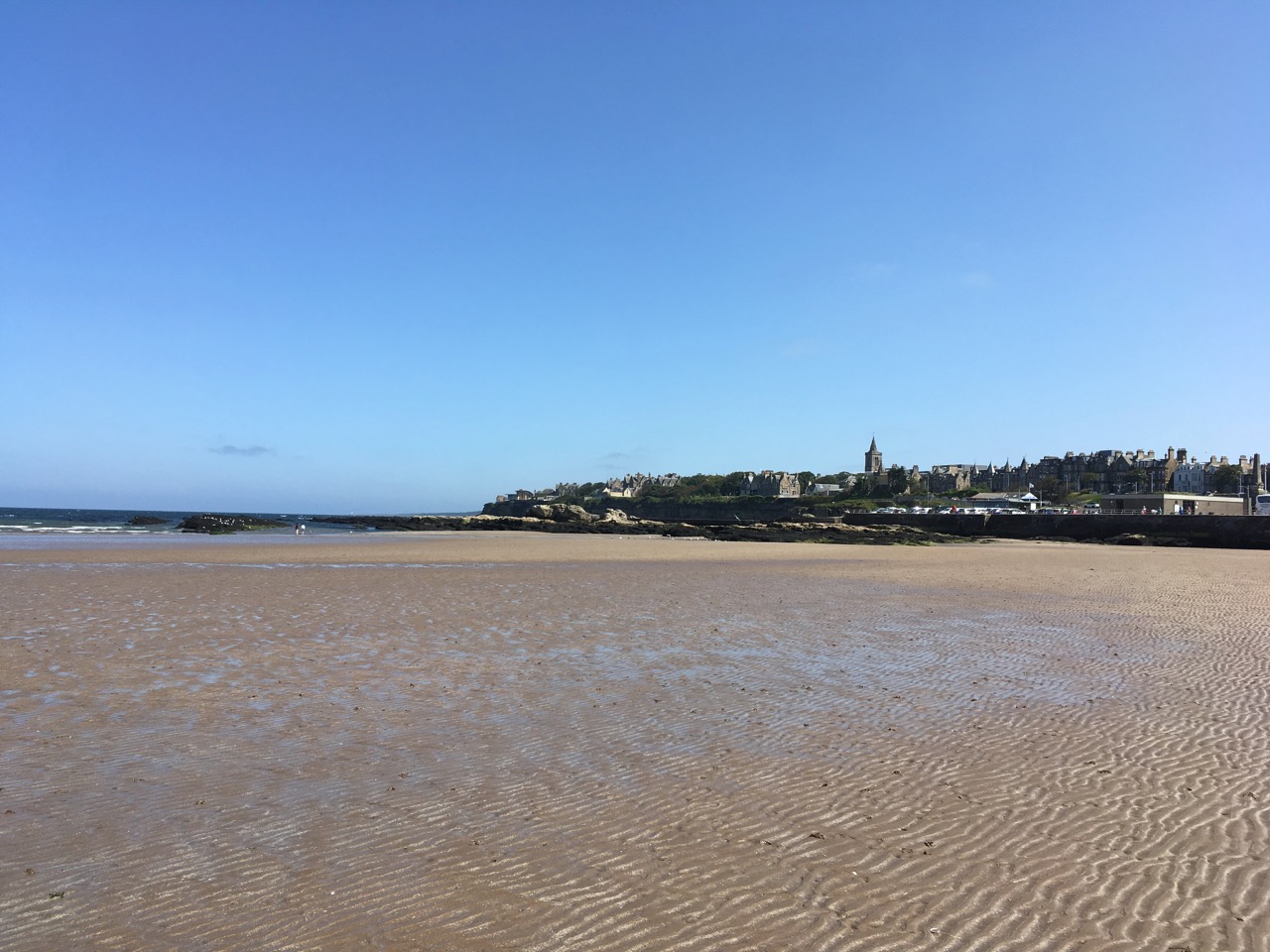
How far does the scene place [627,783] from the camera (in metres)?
→ 6.34

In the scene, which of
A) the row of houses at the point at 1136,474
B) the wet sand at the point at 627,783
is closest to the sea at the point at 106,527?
the wet sand at the point at 627,783

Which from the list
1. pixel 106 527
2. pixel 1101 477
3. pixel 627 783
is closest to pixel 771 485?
pixel 1101 477

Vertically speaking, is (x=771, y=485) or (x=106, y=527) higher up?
(x=771, y=485)

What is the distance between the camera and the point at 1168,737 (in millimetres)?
7719

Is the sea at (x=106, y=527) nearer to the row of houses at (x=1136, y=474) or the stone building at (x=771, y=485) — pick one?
the stone building at (x=771, y=485)

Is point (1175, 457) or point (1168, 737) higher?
point (1175, 457)

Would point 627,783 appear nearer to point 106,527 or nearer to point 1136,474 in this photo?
point 106,527

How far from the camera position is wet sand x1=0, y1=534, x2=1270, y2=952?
426 centimetres

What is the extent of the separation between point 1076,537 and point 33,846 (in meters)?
59.3

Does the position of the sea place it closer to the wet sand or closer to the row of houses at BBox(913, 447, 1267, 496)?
the wet sand

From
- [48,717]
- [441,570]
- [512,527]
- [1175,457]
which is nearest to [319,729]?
[48,717]

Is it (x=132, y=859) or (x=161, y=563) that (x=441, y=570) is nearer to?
(x=161, y=563)

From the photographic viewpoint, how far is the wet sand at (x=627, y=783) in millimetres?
4262

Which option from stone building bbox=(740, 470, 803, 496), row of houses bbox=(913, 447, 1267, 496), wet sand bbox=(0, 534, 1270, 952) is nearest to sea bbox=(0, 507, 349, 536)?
wet sand bbox=(0, 534, 1270, 952)
